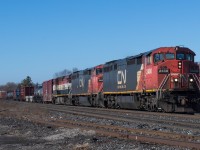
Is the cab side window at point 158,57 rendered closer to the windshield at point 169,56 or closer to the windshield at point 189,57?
the windshield at point 169,56

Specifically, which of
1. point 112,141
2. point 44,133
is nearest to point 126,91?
point 44,133

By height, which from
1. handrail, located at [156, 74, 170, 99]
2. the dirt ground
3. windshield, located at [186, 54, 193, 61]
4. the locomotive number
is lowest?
the dirt ground

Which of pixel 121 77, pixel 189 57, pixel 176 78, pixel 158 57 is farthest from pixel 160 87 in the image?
pixel 121 77

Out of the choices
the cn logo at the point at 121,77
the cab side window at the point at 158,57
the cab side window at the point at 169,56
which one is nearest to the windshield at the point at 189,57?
the cab side window at the point at 169,56

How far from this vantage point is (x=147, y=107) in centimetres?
2633

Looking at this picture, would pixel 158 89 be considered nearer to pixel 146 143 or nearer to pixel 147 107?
pixel 147 107

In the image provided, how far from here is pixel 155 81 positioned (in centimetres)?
2459

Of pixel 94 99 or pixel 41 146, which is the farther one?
pixel 94 99

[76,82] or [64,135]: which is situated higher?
[76,82]

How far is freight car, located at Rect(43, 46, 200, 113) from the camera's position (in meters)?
23.8

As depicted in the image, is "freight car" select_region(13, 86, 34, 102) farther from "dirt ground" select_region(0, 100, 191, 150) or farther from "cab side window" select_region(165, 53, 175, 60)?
"dirt ground" select_region(0, 100, 191, 150)

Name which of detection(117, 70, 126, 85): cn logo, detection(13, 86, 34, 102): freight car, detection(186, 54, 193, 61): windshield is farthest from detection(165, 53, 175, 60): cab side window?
detection(13, 86, 34, 102): freight car

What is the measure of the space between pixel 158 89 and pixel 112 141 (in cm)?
1317

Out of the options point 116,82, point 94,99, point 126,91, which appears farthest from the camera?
point 94,99
